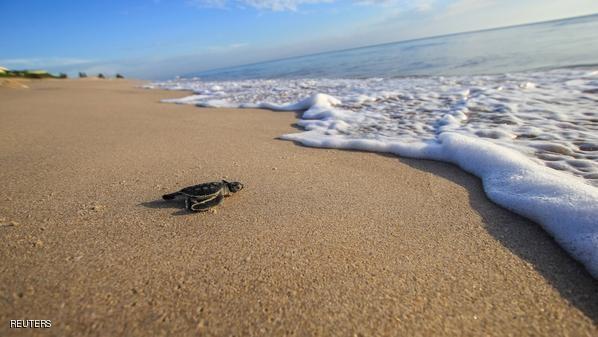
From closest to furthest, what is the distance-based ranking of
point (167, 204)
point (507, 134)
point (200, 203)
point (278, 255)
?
point (278, 255) < point (200, 203) < point (167, 204) < point (507, 134)

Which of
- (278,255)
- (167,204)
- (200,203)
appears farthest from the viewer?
(167,204)

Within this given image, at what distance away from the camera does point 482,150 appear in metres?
2.50

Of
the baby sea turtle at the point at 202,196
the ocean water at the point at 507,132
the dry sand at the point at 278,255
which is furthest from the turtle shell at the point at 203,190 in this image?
the ocean water at the point at 507,132

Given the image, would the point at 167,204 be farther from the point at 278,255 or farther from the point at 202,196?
the point at 278,255

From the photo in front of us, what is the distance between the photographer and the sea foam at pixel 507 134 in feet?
5.51

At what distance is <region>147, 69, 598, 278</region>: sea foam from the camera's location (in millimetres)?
1681

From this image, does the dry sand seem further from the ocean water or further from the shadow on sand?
the ocean water

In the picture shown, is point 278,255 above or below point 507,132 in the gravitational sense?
below

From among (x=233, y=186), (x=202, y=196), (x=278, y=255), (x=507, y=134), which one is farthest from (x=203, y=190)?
(x=507, y=134)

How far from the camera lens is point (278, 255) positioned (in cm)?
147

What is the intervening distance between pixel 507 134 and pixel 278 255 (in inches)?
→ 105

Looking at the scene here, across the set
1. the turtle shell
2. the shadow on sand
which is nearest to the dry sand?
the shadow on sand

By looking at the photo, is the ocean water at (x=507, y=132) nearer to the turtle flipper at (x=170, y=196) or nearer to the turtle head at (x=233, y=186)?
the turtle head at (x=233, y=186)

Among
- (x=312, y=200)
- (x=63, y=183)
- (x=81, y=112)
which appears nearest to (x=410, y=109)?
(x=312, y=200)
